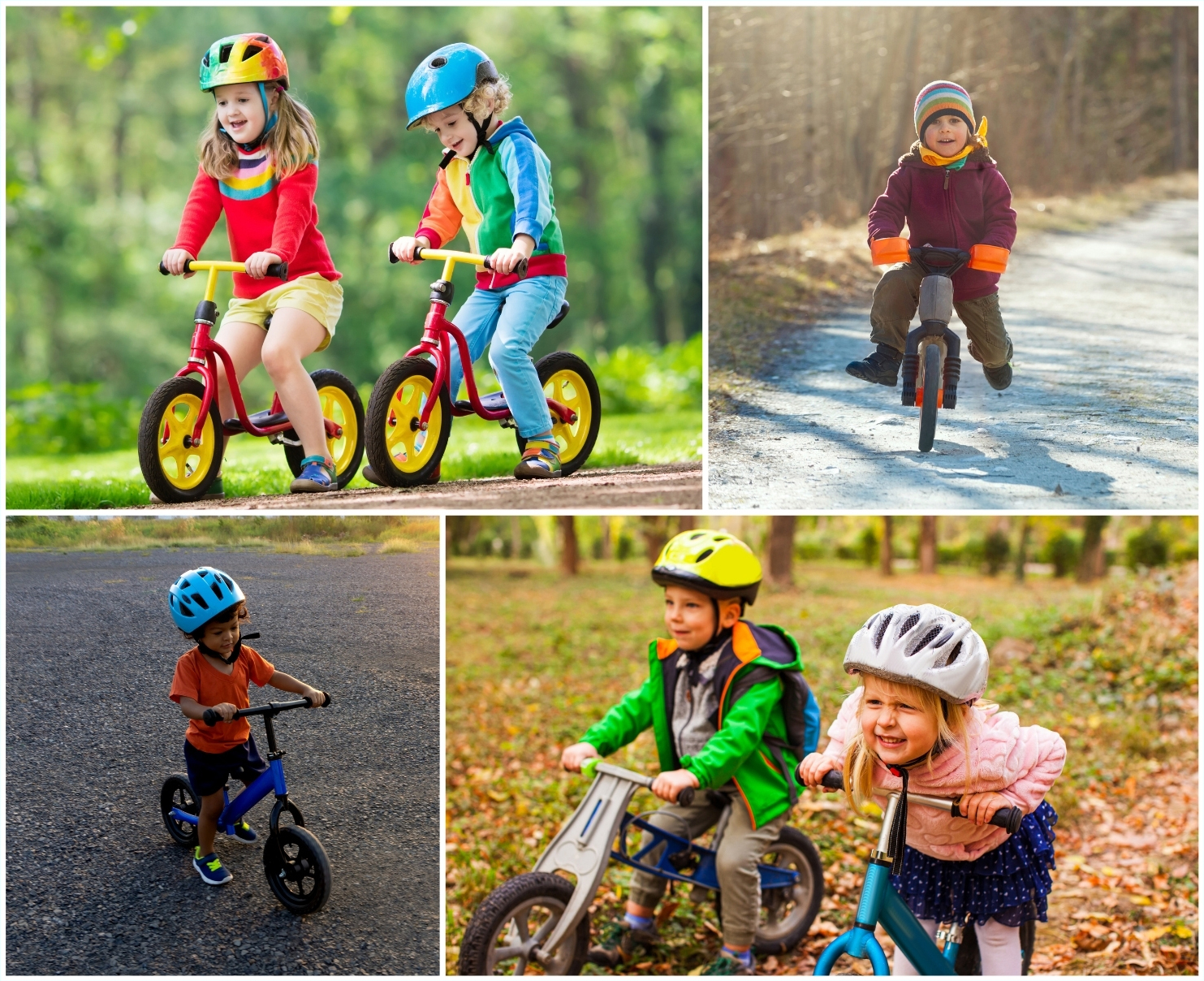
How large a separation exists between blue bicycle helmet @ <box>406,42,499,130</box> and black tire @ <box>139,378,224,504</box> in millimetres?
1401

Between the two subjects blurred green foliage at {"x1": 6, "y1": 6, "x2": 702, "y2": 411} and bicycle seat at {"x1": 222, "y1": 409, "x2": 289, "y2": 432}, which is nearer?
bicycle seat at {"x1": 222, "y1": 409, "x2": 289, "y2": 432}

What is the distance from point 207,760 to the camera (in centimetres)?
430

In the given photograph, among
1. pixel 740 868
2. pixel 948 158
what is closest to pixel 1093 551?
pixel 948 158

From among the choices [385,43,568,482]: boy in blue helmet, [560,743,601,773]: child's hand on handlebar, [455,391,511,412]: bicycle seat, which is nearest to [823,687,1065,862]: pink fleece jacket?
[560,743,601,773]: child's hand on handlebar

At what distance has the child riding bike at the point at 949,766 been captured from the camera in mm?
3270

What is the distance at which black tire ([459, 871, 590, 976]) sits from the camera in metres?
3.85

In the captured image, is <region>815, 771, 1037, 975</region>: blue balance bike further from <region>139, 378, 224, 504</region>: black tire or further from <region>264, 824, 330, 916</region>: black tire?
<region>139, 378, 224, 504</region>: black tire

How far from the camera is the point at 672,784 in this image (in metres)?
3.85

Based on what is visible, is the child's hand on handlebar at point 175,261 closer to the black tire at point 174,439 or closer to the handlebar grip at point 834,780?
the black tire at point 174,439

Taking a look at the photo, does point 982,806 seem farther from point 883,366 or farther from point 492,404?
point 492,404

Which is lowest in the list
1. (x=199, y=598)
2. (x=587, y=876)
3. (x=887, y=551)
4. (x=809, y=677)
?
(x=887, y=551)

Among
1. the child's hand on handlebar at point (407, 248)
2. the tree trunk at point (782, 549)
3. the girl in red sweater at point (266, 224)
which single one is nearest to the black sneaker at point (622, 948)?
the girl in red sweater at point (266, 224)

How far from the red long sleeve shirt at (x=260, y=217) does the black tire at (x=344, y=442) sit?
1.54 ft

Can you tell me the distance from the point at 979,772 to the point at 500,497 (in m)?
2.20
